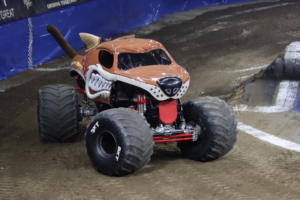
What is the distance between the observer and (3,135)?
9.93 m

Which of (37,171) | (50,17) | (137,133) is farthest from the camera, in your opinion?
(50,17)

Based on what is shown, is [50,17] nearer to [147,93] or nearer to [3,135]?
[3,135]

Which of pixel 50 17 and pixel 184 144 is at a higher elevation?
pixel 50 17

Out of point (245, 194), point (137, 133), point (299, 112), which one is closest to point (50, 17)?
point (299, 112)

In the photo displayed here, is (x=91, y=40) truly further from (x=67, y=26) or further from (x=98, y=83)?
(x=67, y=26)

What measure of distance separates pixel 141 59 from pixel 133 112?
146 centimetres

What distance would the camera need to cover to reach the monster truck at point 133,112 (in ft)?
24.3

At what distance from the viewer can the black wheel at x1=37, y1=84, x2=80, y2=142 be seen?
893cm

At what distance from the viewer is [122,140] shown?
7258mm

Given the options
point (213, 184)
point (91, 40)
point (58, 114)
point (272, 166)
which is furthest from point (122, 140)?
point (91, 40)

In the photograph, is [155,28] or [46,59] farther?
[155,28]

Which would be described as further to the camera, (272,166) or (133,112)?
(272,166)

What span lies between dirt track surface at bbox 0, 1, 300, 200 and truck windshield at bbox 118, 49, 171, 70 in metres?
1.40

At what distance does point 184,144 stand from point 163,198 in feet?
5.89
